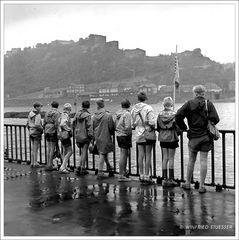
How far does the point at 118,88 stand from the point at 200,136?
8371cm

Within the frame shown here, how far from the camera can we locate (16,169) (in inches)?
397

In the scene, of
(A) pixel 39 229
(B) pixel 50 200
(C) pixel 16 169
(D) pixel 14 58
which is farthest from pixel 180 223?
(D) pixel 14 58

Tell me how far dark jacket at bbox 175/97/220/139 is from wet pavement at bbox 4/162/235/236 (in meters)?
1.09

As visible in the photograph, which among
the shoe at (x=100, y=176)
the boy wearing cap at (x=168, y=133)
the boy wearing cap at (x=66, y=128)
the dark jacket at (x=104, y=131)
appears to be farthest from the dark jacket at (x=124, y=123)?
the boy wearing cap at (x=66, y=128)

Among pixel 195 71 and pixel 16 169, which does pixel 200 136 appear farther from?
pixel 195 71

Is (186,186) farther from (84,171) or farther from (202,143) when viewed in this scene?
(84,171)

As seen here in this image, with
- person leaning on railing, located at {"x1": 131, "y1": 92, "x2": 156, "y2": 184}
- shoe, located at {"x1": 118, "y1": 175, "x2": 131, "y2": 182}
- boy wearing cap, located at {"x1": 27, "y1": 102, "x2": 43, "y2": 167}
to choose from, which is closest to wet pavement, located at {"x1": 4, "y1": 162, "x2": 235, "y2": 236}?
shoe, located at {"x1": 118, "y1": 175, "x2": 131, "y2": 182}

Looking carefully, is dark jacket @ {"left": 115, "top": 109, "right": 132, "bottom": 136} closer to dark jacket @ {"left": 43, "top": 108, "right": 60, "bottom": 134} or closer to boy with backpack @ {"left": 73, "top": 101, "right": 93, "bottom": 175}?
boy with backpack @ {"left": 73, "top": 101, "right": 93, "bottom": 175}

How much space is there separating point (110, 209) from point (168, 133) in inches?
85.5

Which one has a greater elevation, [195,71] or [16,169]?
[195,71]

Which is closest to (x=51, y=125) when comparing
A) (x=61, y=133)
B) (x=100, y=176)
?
(x=61, y=133)

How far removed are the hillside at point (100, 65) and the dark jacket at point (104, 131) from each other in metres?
59.3

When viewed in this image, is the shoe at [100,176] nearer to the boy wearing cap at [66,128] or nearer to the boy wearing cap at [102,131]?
the boy wearing cap at [102,131]

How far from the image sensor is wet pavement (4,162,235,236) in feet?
16.4
